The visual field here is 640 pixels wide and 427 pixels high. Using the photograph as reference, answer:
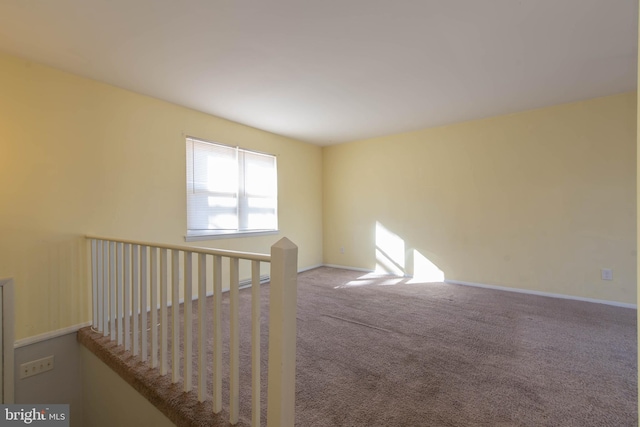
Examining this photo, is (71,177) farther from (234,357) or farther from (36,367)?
(234,357)

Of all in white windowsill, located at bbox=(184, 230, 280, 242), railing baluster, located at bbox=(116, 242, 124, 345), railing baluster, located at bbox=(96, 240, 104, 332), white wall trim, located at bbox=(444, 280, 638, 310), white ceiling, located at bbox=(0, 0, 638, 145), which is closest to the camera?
white ceiling, located at bbox=(0, 0, 638, 145)

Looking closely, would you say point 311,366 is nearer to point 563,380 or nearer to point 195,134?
point 563,380

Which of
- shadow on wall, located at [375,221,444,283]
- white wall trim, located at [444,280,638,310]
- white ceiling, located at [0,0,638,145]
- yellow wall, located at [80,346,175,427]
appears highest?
white ceiling, located at [0,0,638,145]

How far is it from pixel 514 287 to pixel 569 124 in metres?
2.04

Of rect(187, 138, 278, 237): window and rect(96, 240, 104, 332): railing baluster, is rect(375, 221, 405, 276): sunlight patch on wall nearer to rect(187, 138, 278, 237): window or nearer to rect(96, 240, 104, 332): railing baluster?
rect(187, 138, 278, 237): window

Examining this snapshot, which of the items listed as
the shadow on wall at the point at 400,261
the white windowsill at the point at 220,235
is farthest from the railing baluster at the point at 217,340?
the shadow on wall at the point at 400,261

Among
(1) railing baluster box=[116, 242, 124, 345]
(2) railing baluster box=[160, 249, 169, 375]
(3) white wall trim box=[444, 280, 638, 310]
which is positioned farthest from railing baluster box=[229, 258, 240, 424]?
(3) white wall trim box=[444, 280, 638, 310]

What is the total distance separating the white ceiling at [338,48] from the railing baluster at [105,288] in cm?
150

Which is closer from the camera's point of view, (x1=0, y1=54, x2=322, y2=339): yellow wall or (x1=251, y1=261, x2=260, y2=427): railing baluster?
(x1=251, y1=261, x2=260, y2=427): railing baluster

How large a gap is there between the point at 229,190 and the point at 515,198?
3690mm

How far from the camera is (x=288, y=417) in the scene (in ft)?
3.44

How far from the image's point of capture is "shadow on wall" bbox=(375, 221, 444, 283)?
4250mm

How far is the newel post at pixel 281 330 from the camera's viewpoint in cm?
101

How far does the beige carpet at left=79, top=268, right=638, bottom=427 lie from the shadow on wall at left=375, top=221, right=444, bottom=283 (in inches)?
42.2
